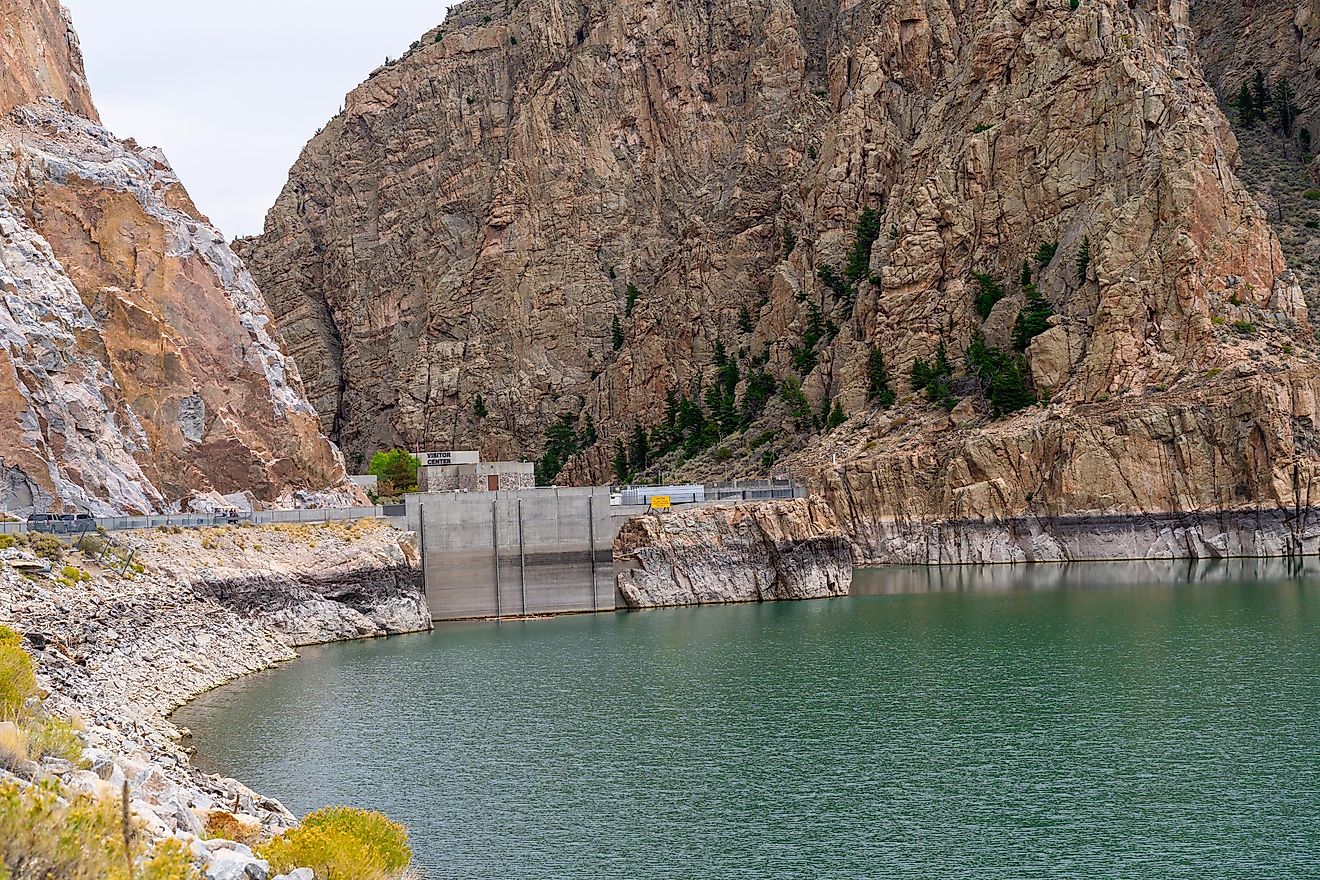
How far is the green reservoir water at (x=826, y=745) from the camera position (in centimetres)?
3359

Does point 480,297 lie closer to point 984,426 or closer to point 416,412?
point 416,412

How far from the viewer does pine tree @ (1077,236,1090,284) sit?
12088 centimetres

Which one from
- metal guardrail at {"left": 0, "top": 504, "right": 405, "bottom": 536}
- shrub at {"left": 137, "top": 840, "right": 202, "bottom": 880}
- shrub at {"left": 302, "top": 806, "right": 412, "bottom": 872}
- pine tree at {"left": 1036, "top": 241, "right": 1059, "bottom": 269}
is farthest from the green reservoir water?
pine tree at {"left": 1036, "top": 241, "right": 1059, "bottom": 269}

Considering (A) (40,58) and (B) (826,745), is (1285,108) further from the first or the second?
(B) (826,745)

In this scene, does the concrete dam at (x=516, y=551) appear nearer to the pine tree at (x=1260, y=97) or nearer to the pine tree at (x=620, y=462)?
the pine tree at (x=620, y=462)

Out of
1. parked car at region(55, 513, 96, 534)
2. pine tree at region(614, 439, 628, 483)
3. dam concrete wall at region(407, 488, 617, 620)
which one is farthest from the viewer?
pine tree at region(614, 439, 628, 483)

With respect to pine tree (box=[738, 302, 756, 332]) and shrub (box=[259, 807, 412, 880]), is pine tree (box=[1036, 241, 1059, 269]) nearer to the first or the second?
pine tree (box=[738, 302, 756, 332])

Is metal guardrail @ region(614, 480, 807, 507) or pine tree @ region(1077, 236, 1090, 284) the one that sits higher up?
pine tree @ region(1077, 236, 1090, 284)

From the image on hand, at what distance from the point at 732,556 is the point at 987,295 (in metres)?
46.1

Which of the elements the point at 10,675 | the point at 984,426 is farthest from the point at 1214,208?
the point at 10,675

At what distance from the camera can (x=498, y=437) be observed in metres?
165

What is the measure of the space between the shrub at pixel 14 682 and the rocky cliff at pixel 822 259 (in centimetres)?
9290

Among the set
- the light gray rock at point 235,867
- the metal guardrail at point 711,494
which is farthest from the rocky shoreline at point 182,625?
the metal guardrail at point 711,494

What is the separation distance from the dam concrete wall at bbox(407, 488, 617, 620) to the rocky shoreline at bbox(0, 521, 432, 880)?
3282 millimetres
